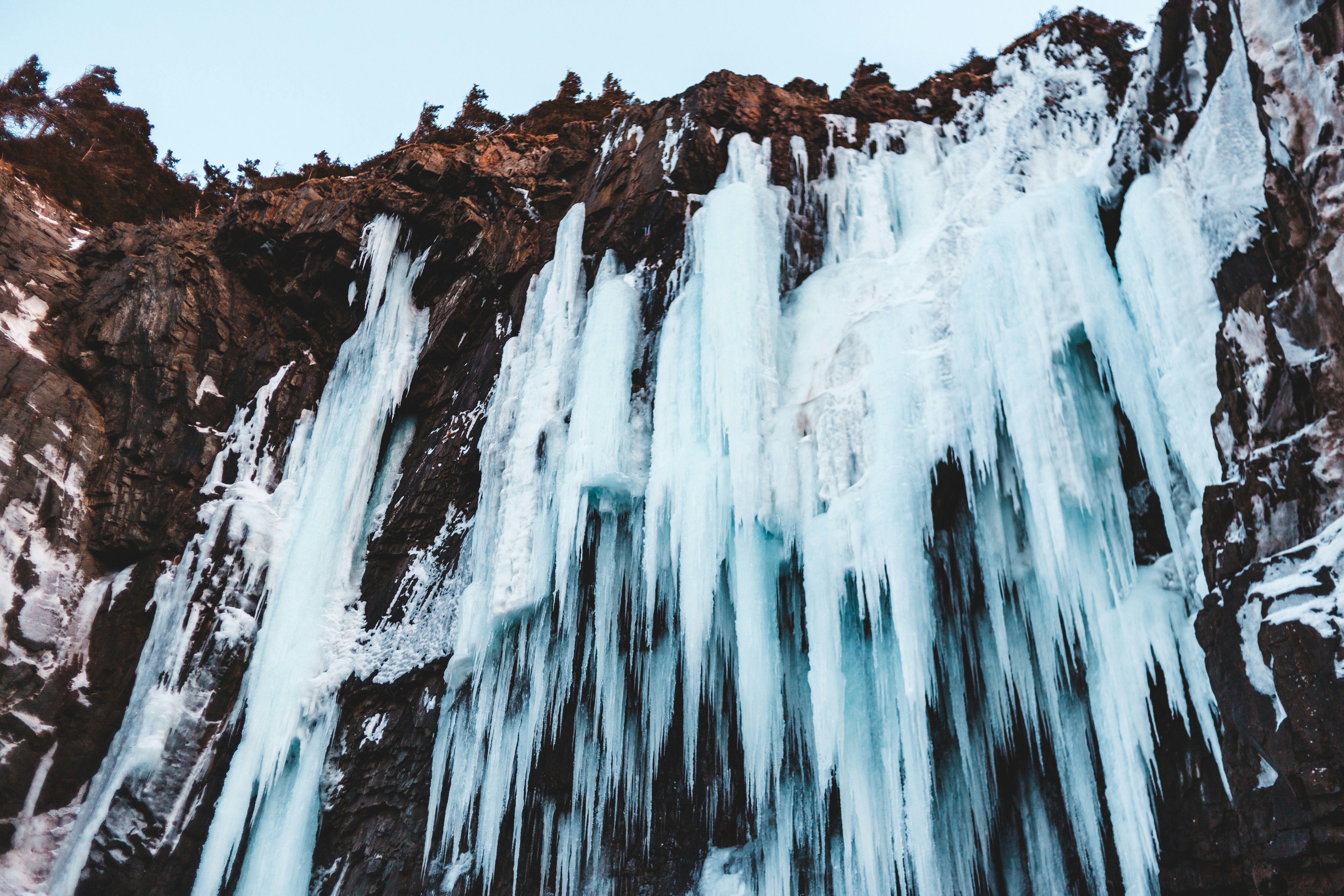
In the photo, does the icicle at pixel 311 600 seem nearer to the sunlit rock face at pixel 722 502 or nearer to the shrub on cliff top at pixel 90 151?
the sunlit rock face at pixel 722 502

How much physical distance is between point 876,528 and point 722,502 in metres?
1.24

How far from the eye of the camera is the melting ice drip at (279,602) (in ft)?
25.0

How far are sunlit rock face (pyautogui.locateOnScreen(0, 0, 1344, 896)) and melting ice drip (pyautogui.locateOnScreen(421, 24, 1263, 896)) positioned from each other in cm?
4

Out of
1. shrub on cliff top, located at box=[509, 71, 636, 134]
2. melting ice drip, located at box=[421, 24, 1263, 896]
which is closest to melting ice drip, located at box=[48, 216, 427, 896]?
melting ice drip, located at box=[421, 24, 1263, 896]

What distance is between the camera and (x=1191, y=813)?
192 inches

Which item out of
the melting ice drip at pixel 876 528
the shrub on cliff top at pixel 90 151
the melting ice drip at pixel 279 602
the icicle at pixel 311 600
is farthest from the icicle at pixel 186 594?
the shrub on cliff top at pixel 90 151

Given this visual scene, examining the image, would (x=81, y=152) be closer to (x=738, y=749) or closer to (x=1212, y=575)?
(x=738, y=749)

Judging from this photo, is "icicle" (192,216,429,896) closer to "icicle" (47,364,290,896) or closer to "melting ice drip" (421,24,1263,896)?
"icicle" (47,364,290,896)

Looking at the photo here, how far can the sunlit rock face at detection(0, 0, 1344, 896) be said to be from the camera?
443 cm

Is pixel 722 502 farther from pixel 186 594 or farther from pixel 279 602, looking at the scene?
pixel 186 594

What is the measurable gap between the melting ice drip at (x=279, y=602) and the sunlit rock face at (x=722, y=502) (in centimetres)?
4

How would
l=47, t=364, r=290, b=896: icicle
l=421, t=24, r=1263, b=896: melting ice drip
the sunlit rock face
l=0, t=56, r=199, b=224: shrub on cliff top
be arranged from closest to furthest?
the sunlit rock face → l=421, t=24, r=1263, b=896: melting ice drip → l=47, t=364, r=290, b=896: icicle → l=0, t=56, r=199, b=224: shrub on cliff top

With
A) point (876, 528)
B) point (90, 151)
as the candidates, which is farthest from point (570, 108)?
point (876, 528)

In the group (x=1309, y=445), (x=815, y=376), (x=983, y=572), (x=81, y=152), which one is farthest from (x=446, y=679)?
(x=81, y=152)
